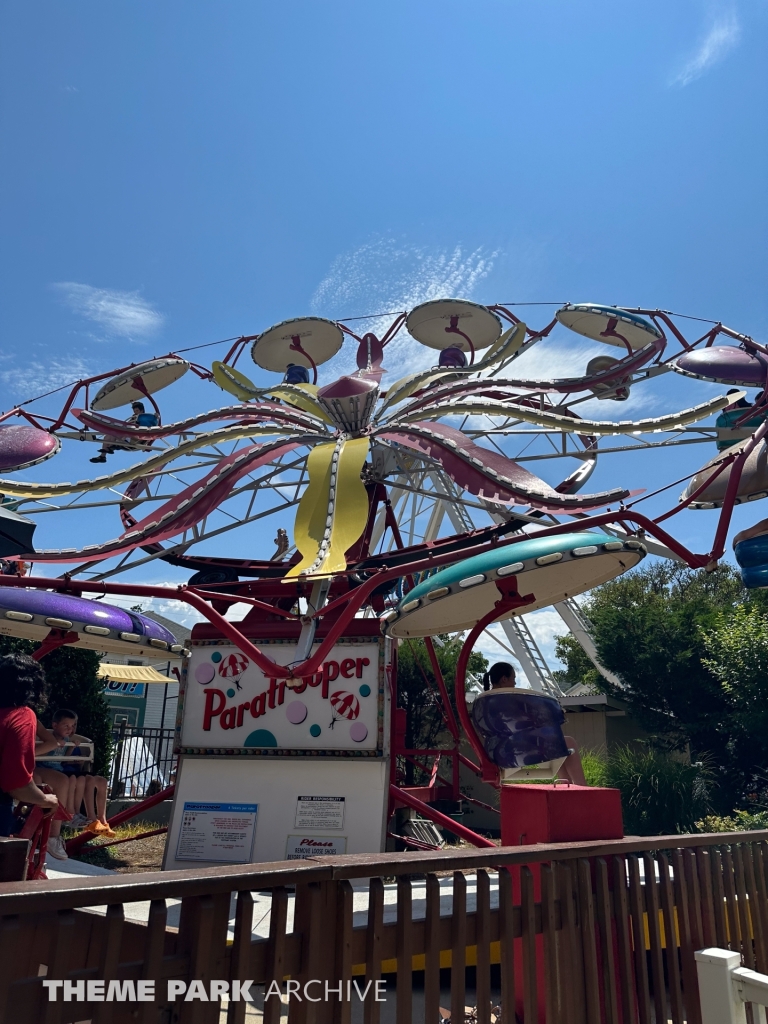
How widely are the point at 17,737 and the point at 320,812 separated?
601 cm

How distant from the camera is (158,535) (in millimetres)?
9812

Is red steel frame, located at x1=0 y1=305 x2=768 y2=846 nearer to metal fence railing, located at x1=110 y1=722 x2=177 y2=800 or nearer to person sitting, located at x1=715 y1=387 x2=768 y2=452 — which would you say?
person sitting, located at x1=715 y1=387 x2=768 y2=452

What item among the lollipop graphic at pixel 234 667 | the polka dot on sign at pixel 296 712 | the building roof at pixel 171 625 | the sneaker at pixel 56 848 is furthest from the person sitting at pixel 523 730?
the building roof at pixel 171 625

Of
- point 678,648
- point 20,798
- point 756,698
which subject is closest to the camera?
point 20,798

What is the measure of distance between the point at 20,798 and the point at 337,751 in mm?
6034

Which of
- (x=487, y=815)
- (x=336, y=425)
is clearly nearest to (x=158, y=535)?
(x=336, y=425)

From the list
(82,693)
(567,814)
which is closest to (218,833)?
(82,693)

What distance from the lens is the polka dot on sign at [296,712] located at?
414 inches

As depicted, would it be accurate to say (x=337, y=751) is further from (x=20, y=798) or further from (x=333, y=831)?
(x=20, y=798)

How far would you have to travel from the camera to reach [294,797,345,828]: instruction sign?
980 centimetres

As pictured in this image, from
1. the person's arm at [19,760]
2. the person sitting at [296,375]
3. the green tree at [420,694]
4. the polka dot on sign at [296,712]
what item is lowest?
the person's arm at [19,760]

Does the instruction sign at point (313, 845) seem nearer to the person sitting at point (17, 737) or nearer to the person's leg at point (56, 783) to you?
the person's leg at point (56, 783)

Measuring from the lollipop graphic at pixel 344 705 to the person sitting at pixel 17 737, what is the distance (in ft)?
19.2

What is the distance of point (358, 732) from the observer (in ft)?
33.4
